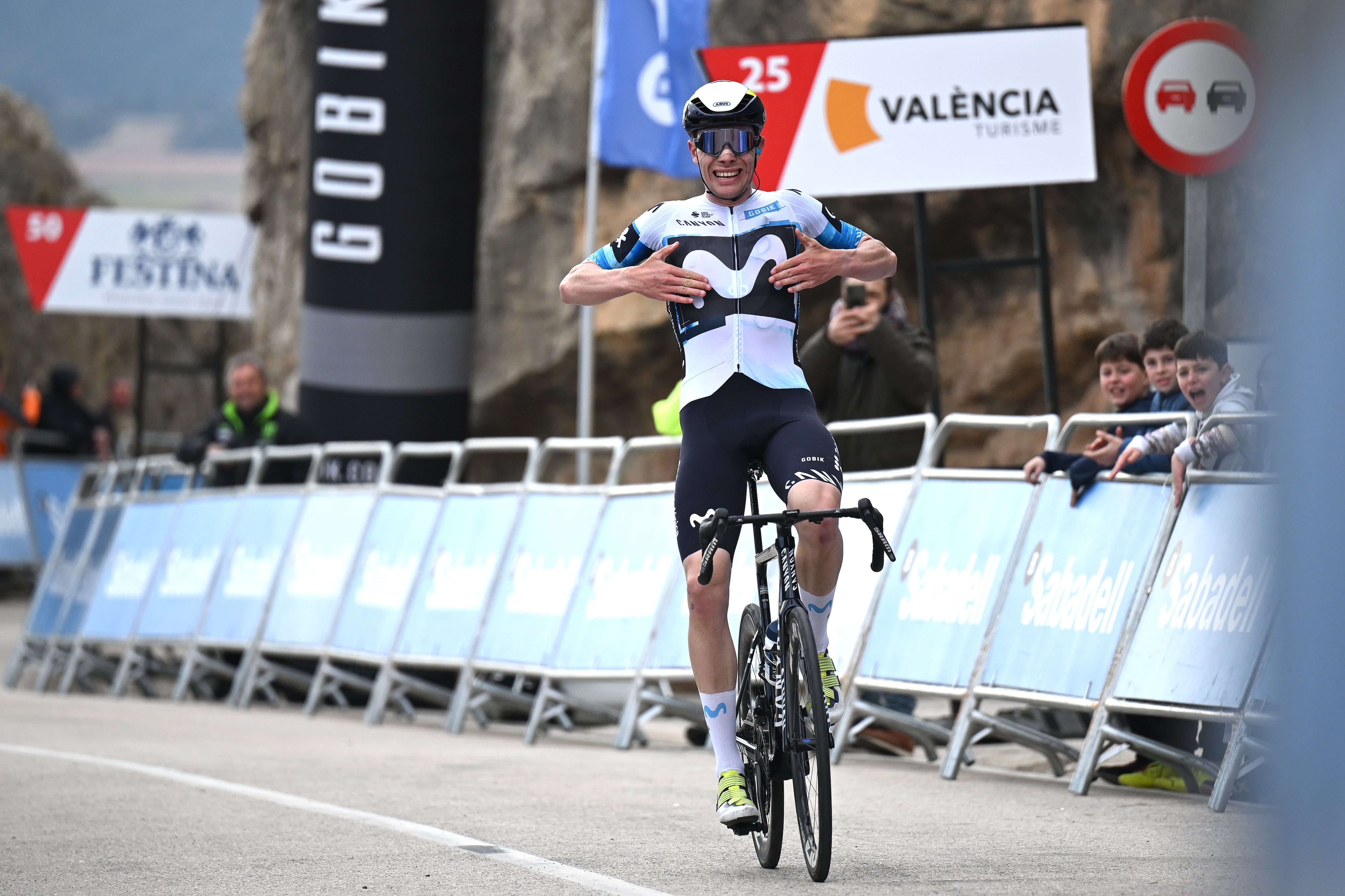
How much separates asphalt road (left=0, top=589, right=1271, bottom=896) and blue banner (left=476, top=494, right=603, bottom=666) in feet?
3.10

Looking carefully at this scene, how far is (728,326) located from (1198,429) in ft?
8.29

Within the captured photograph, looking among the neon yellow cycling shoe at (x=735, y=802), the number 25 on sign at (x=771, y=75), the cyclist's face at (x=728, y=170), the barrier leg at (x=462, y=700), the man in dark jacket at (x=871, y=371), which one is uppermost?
the number 25 on sign at (x=771, y=75)

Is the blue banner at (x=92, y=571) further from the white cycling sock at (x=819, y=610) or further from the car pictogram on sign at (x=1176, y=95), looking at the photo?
the white cycling sock at (x=819, y=610)

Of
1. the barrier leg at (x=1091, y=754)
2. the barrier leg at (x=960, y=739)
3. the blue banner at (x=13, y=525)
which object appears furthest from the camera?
the blue banner at (x=13, y=525)

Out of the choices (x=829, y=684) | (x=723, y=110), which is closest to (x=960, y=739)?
(x=829, y=684)

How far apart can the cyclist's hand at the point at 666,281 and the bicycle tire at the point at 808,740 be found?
3.46 feet

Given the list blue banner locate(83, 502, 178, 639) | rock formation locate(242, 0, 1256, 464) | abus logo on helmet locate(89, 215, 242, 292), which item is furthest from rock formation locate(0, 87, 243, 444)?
blue banner locate(83, 502, 178, 639)

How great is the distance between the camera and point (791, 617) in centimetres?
548

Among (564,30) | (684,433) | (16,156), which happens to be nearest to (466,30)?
(564,30)

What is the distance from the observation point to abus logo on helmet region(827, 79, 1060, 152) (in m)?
10.6

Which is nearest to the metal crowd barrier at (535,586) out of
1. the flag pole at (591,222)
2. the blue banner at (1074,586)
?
the flag pole at (591,222)

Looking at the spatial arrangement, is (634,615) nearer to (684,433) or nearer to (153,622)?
(684,433)

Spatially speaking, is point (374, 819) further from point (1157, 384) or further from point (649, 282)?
point (1157, 384)

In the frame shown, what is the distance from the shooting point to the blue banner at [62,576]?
16.2 meters
